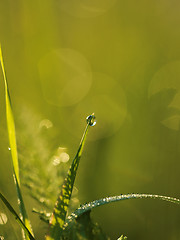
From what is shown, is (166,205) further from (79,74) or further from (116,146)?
(79,74)

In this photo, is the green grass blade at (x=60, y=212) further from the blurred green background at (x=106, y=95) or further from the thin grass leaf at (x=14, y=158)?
the blurred green background at (x=106, y=95)

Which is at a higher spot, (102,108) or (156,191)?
(102,108)

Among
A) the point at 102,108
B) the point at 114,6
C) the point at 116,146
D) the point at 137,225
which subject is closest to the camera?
the point at 137,225

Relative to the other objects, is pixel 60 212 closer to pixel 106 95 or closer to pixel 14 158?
pixel 14 158

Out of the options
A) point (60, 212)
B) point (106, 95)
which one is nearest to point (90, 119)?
point (60, 212)

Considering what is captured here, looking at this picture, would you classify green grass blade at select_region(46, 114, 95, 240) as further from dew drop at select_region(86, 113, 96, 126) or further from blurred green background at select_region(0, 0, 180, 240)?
blurred green background at select_region(0, 0, 180, 240)

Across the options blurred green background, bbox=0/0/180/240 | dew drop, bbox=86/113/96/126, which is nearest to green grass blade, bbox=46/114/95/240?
dew drop, bbox=86/113/96/126

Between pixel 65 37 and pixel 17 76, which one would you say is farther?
pixel 65 37

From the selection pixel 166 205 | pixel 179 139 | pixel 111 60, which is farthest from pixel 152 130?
pixel 111 60

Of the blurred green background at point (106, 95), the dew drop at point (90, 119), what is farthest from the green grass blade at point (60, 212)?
the blurred green background at point (106, 95)
